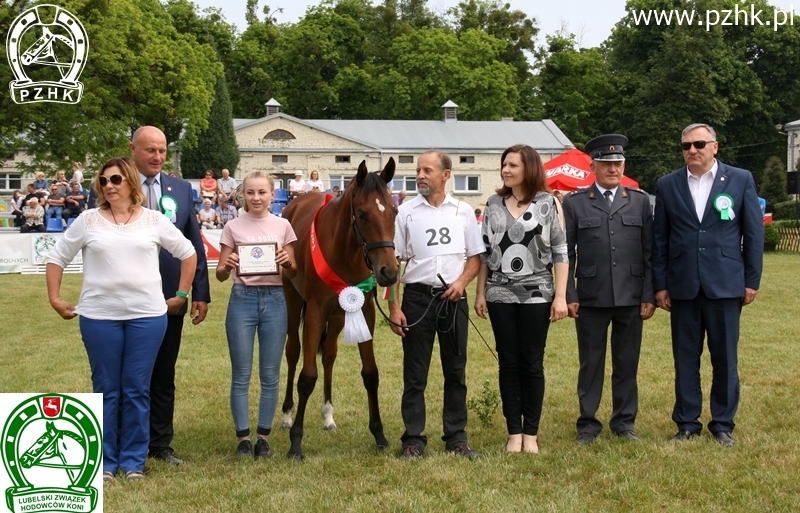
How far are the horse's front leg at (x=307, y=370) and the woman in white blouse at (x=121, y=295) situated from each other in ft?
3.49

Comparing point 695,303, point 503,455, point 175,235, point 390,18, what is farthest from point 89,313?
point 390,18

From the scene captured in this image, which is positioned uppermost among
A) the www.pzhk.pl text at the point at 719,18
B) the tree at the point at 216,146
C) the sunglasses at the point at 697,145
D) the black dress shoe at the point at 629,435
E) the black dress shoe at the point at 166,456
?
the www.pzhk.pl text at the point at 719,18

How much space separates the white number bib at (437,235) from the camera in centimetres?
586

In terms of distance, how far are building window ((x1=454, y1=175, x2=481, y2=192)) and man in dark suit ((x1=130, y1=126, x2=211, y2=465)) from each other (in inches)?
1989

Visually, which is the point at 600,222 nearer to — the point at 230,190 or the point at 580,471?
the point at 580,471

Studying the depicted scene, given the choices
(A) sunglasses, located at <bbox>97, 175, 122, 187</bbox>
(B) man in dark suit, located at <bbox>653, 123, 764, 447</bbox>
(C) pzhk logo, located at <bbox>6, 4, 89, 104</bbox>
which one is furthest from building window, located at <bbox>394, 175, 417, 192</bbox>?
(A) sunglasses, located at <bbox>97, 175, 122, 187</bbox>

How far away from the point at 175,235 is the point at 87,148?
3061 cm

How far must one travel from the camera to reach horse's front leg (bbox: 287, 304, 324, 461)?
20.2ft

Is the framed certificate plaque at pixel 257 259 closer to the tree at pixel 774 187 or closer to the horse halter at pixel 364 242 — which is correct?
the horse halter at pixel 364 242

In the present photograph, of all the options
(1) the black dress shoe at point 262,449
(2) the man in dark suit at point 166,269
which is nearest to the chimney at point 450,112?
(2) the man in dark suit at point 166,269

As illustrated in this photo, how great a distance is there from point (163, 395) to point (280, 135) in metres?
49.2

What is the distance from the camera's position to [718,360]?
645 centimetres

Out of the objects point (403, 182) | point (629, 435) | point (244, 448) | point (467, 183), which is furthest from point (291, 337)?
point (467, 183)

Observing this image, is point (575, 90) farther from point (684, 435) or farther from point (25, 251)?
point (684, 435)
